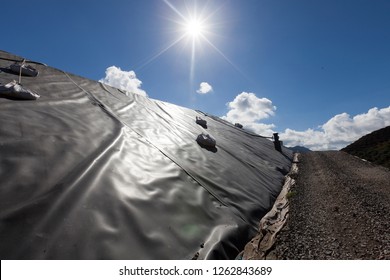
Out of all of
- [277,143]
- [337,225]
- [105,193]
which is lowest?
[337,225]

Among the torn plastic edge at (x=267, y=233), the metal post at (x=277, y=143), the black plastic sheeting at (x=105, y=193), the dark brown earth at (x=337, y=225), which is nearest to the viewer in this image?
the black plastic sheeting at (x=105, y=193)

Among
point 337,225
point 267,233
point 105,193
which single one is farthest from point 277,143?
point 105,193

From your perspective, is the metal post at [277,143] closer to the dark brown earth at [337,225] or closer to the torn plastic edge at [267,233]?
the dark brown earth at [337,225]

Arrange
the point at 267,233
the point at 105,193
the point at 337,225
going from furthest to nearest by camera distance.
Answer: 1. the point at 337,225
2. the point at 267,233
3. the point at 105,193

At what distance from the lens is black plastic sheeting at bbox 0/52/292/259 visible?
7.23 feet

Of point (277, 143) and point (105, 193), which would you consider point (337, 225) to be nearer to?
point (105, 193)

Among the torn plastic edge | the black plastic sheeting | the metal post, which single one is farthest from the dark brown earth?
the metal post

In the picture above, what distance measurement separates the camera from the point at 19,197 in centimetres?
235

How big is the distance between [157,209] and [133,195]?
0.35 metres

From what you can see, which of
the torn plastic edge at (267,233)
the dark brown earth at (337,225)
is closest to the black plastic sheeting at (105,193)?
the torn plastic edge at (267,233)

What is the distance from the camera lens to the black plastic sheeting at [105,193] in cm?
220

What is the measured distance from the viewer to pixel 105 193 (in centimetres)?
286

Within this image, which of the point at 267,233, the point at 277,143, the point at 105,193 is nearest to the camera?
the point at 105,193
